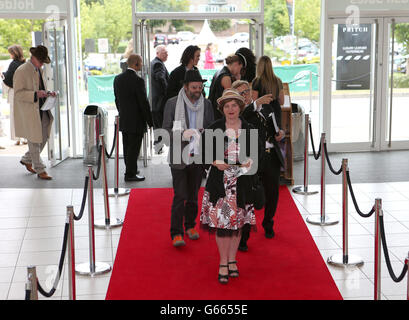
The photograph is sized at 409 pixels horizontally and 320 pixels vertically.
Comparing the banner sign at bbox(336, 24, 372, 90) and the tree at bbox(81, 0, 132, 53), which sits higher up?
the tree at bbox(81, 0, 132, 53)

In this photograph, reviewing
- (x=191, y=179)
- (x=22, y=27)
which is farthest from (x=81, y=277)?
(x=22, y=27)

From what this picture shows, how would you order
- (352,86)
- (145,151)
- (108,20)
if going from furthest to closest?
(352,86), (108,20), (145,151)

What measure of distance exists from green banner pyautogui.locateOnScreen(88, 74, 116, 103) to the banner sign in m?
3.75

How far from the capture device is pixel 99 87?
35.7 feet

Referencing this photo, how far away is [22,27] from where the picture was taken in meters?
13.5

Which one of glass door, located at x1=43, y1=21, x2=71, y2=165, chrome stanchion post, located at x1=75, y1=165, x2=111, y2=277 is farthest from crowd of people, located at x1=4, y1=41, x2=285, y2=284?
Answer: glass door, located at x1=43, y1=21, x2=71, y2=165

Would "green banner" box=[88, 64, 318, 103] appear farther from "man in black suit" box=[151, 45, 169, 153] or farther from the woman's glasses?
the woman's glasses

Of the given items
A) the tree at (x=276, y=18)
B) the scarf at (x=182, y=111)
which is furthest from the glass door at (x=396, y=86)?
the scarf at (x=182, y=111)

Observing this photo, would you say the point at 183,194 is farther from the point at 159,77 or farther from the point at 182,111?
the point at 159,77

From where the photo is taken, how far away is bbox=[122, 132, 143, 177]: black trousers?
29.7 ft

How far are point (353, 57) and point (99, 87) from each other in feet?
13.8

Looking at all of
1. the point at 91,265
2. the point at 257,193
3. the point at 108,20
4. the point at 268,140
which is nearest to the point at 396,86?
the point at 108,20

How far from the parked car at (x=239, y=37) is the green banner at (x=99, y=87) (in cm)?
202

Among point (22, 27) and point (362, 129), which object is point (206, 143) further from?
point (22, 27)
